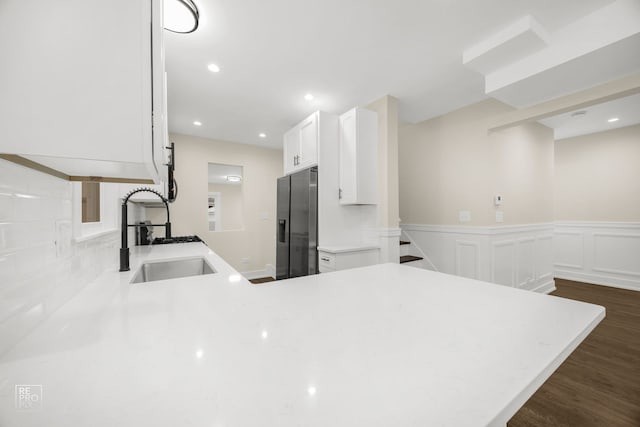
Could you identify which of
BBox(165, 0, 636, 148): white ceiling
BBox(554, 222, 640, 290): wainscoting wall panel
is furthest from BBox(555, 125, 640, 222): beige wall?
BBox(165, 0, 636, 148): white ceiling

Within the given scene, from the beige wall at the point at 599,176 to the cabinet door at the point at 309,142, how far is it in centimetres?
457

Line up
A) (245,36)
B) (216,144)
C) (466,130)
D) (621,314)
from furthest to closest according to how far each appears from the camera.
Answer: (216,144), (466,130), (621,314), (245,36)

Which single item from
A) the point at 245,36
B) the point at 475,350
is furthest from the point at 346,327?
the point at 245,36

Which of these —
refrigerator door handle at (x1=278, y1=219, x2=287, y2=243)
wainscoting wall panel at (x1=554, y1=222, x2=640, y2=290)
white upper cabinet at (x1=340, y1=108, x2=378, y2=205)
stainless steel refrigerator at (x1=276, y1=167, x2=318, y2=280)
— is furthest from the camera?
wainscoting wall panel at (x1=554, y1=222, x2=640, y2=290)

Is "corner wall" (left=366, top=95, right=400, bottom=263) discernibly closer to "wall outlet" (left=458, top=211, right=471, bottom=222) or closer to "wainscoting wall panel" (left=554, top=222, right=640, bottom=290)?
"wall outlet" (left=458, top=211, right=471, bottom=222)

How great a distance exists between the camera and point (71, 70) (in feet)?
1.55

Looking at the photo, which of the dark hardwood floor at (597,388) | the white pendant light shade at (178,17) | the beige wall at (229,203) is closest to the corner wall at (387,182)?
the dark hardwood floor at (597,388)

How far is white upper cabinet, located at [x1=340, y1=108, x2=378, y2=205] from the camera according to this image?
270 centimetres

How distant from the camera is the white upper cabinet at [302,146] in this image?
2.85m

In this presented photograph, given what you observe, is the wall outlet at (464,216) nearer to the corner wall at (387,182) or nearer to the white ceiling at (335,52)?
the corner wall at (387,182)

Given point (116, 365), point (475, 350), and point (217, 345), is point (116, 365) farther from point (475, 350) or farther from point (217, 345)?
point (475, 350)

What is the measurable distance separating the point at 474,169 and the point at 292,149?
2.22 meters

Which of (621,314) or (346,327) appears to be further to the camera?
(621,314)

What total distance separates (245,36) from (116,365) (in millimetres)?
2068
